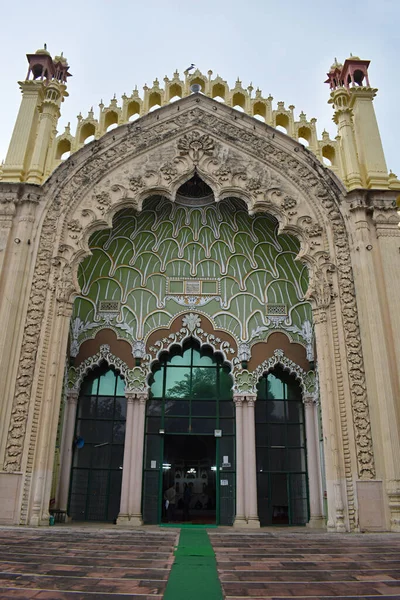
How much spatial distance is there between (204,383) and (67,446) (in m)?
3.67

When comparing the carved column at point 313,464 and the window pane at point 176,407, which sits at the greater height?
the window pane at point 176,407

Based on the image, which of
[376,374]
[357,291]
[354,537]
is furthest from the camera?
[357,291]

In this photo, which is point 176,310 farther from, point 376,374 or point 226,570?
point 226,570

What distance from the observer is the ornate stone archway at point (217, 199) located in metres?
9.22

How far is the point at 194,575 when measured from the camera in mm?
4430

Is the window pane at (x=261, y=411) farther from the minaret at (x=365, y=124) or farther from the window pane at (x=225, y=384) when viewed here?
the minaret at (x=365, y=124)

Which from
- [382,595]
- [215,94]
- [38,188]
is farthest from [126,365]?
[382,595]

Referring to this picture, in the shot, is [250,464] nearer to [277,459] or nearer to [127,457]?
[277,459]

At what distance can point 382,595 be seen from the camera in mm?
3715

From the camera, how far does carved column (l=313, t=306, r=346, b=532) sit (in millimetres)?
8961

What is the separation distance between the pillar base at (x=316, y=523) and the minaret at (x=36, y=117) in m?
10.1

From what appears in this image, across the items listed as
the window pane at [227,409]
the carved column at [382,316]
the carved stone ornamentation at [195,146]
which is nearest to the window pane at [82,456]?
the window pane at [227,409]

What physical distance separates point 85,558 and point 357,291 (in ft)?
24.8

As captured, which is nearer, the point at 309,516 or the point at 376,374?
the point at 376,374
